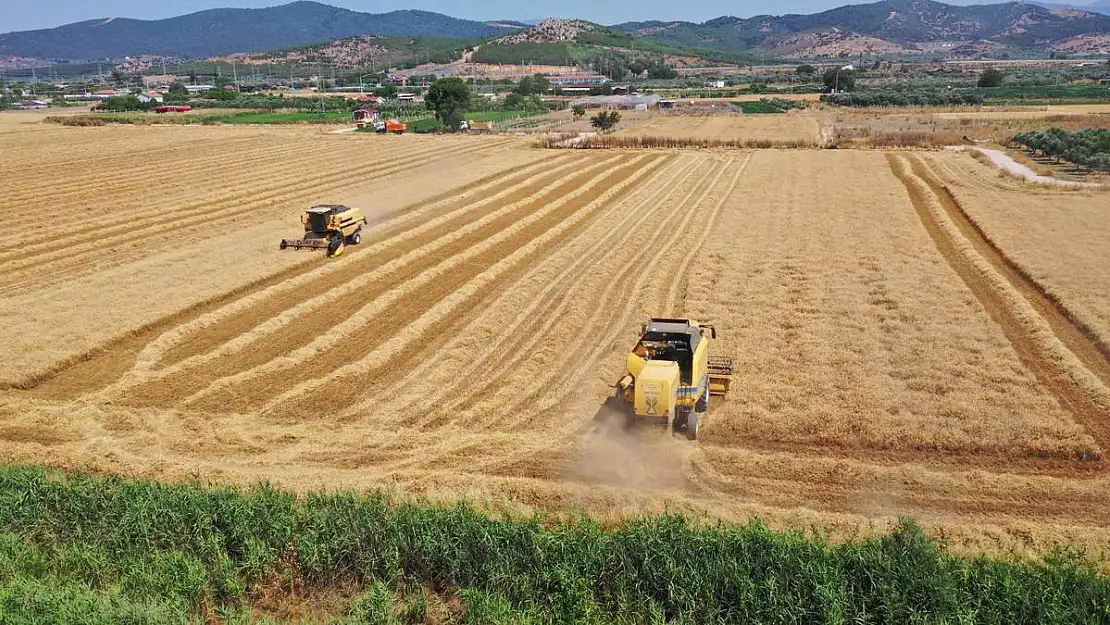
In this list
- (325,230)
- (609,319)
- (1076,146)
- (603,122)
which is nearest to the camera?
(609,319)

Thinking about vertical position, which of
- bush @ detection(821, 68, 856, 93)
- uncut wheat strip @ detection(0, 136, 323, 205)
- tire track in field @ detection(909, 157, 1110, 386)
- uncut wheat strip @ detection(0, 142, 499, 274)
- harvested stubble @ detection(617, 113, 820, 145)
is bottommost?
tire track in field @ detection(909, 157, 1110, 386)

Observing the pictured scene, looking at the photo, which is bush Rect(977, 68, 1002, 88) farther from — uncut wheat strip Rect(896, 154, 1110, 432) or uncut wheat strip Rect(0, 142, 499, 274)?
uncut wheat strip Rect(0, 142, 499, 274)

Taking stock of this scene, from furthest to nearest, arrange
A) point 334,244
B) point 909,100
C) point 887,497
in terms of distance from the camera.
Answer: point 909,100
point 334,244
point 887,497

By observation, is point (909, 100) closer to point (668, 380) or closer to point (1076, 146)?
point (1076, 146)

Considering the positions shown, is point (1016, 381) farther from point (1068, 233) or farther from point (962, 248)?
point (1068, 233)

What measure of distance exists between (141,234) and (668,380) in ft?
86.2

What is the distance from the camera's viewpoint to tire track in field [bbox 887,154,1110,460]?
16.2 metres

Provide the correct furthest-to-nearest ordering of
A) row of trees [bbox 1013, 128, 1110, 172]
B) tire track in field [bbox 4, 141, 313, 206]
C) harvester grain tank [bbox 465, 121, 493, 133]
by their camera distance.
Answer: harvester grain tank [bbox 465, 121, 493, 133], row of trees [bbox 1013, 128, 1110, 172], tire track in field [bbox 4, 141, 313, 206]

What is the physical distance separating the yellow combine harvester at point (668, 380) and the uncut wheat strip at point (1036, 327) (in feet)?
25.8

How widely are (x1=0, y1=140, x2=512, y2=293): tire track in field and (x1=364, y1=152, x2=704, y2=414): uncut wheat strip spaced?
14.5m

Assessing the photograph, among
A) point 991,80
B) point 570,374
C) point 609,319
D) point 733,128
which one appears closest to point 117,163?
point 609,319

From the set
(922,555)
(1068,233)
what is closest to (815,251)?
(1068,233)

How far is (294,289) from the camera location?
2469 centimetres

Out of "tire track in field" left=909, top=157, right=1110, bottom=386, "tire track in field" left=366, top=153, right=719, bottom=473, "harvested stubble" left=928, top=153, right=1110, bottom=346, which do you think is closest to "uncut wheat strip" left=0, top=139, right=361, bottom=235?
"tire track in field" left=366, top=153, right=719, bottom=473
